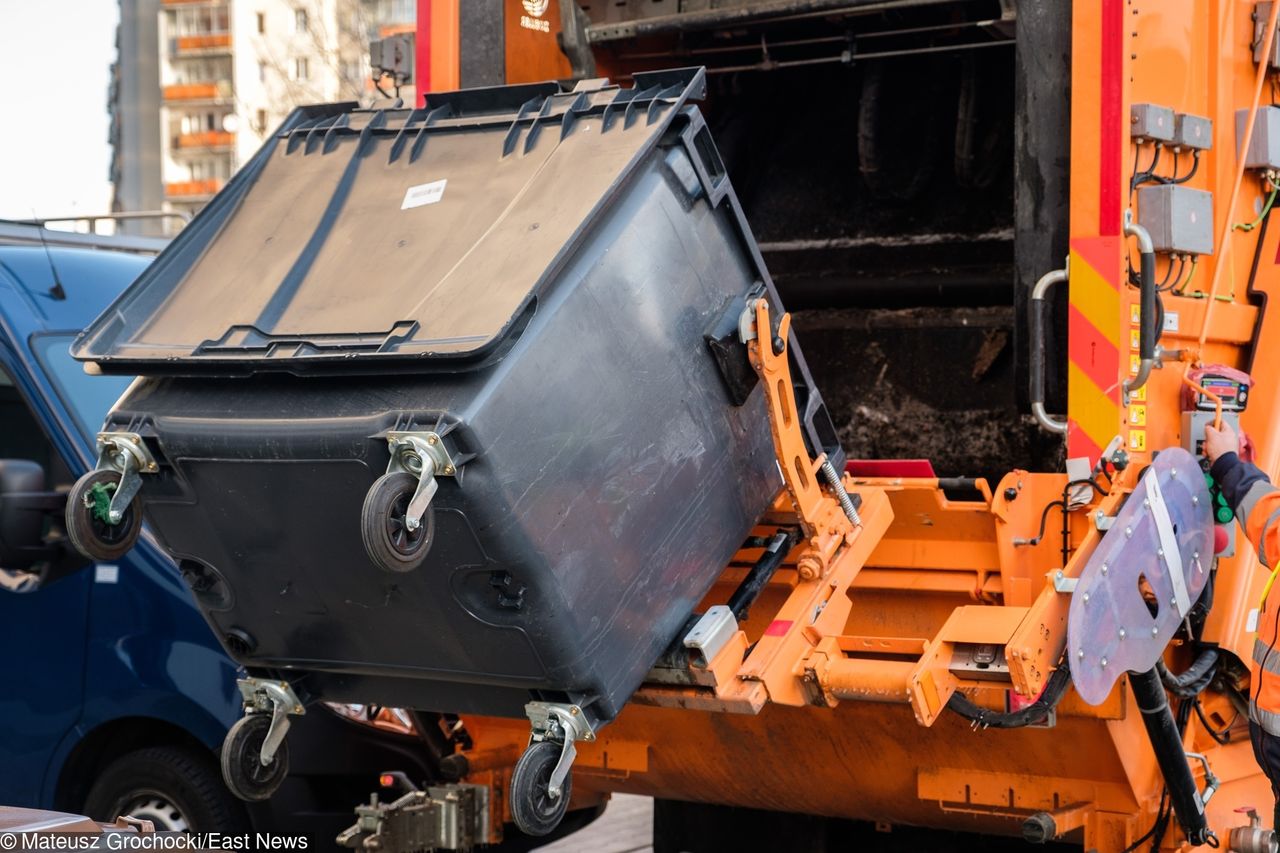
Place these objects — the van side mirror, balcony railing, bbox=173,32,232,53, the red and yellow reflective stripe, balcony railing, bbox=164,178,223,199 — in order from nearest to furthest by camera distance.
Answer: the red and yellow reflective stripe < the van side mirror < balcony railing, bbox=164,178,223,199 < balcony railing, bbox=173,32,232,53

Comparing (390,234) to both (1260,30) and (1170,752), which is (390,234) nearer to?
(1170,752)

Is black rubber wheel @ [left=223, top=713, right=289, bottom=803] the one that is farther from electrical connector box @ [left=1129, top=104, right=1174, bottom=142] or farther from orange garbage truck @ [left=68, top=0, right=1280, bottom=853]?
electrical connector box @ [left=1129, top=104, right=1174, bottom=142]

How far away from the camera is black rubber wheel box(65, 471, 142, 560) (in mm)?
3148

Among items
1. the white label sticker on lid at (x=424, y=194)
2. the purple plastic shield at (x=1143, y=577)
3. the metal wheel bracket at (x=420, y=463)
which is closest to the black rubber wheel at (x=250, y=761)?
the metal wheel bracket at (x=420, y=463)

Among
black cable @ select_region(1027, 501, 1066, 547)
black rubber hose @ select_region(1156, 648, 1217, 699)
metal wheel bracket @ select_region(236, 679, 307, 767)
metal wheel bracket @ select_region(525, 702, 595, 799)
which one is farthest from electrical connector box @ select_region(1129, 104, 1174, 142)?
metal wheel bracket @ select_region(236, 679, 307, 767)

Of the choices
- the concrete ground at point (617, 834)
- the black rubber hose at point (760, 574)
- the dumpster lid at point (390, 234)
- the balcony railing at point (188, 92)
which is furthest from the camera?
the balcony railing at point (188, 92)

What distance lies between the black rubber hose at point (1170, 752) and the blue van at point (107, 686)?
186 centimetres

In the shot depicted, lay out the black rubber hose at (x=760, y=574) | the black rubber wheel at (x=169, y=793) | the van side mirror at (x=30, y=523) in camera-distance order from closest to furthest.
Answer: the black rubber hose at (x=760, y=574) → the van side mirror at (x=30, y=523) → the black rubber wheel at (x=169, y=793)

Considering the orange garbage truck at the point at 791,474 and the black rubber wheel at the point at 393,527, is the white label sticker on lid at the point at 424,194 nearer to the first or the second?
the orange garbage truck at the point at 791,474

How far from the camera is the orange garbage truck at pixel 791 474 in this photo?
3090 millimetres

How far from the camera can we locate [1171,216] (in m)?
3.70

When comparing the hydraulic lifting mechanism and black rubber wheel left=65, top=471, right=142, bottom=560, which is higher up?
black rubber wheel left=65, top=471, right=142, bottom=560

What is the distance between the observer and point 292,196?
3.48 meters

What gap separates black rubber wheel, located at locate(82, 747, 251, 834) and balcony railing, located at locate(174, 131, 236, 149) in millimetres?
42041
